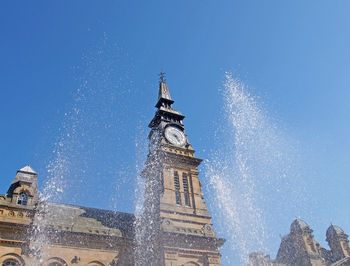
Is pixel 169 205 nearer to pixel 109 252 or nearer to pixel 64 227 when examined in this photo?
pixel 109 252

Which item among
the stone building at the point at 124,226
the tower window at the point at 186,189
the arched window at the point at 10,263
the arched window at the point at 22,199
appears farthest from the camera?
the tower window at the point at 186,189

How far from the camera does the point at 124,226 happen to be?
104 feet

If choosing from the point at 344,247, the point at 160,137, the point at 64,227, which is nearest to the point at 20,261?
the point at 64,227

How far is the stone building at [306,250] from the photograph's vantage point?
48.7 metres

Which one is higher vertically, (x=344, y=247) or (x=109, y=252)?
(x=344, y=247)

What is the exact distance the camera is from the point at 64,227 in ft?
89.1

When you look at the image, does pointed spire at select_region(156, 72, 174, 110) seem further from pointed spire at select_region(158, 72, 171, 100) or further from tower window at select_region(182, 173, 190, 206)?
tower window at select_region(182, 173, 190, 206)

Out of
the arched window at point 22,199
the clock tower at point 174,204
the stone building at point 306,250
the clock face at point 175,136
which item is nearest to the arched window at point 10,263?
the arched window at point 22,199

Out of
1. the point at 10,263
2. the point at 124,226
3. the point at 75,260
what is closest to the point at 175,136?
the point at 124,226

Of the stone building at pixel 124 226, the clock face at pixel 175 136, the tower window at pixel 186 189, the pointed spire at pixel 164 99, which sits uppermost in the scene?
the pointed spire at pixel 164 99

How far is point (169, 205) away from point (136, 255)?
5.56 metres

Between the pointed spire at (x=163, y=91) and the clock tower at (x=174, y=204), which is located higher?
the pointed spire at (x=163, y=91)

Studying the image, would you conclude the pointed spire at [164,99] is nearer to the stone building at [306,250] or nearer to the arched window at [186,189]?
the arched window at [186,189]

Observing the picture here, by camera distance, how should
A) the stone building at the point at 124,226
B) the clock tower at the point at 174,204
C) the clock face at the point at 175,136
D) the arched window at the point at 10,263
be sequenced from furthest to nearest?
1. the clock face at the point at 175,136
2. the clock tower at the point at 174,204
3. the stone building at the point at 124,226
4. the arched window at the point at 10,263
